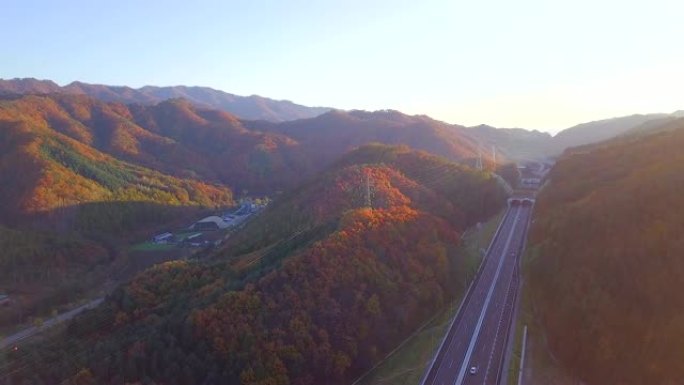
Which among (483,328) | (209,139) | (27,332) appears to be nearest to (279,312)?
(483,328)

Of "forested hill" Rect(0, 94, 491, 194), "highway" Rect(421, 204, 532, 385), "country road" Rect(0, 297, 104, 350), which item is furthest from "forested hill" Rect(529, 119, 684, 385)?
"forested hill" Rect(0, 94, 491, 194)

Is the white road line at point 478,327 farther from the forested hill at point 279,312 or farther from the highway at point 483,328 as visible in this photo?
the forested hill at point 279,312

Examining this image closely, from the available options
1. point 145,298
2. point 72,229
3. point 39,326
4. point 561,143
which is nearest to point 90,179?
point 72,229

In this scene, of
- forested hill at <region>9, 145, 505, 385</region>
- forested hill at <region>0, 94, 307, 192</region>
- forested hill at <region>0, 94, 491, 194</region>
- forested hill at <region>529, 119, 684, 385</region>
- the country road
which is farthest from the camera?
forested hill at <region>0, 94, 491, 194</region>

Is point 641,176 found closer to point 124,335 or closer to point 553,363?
point 553,363

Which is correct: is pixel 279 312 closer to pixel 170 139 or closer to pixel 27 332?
pixel 27 332

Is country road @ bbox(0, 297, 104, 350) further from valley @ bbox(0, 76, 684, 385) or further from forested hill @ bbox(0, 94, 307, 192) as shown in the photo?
forested hill @ bbox(0, 94, 307, 192)
